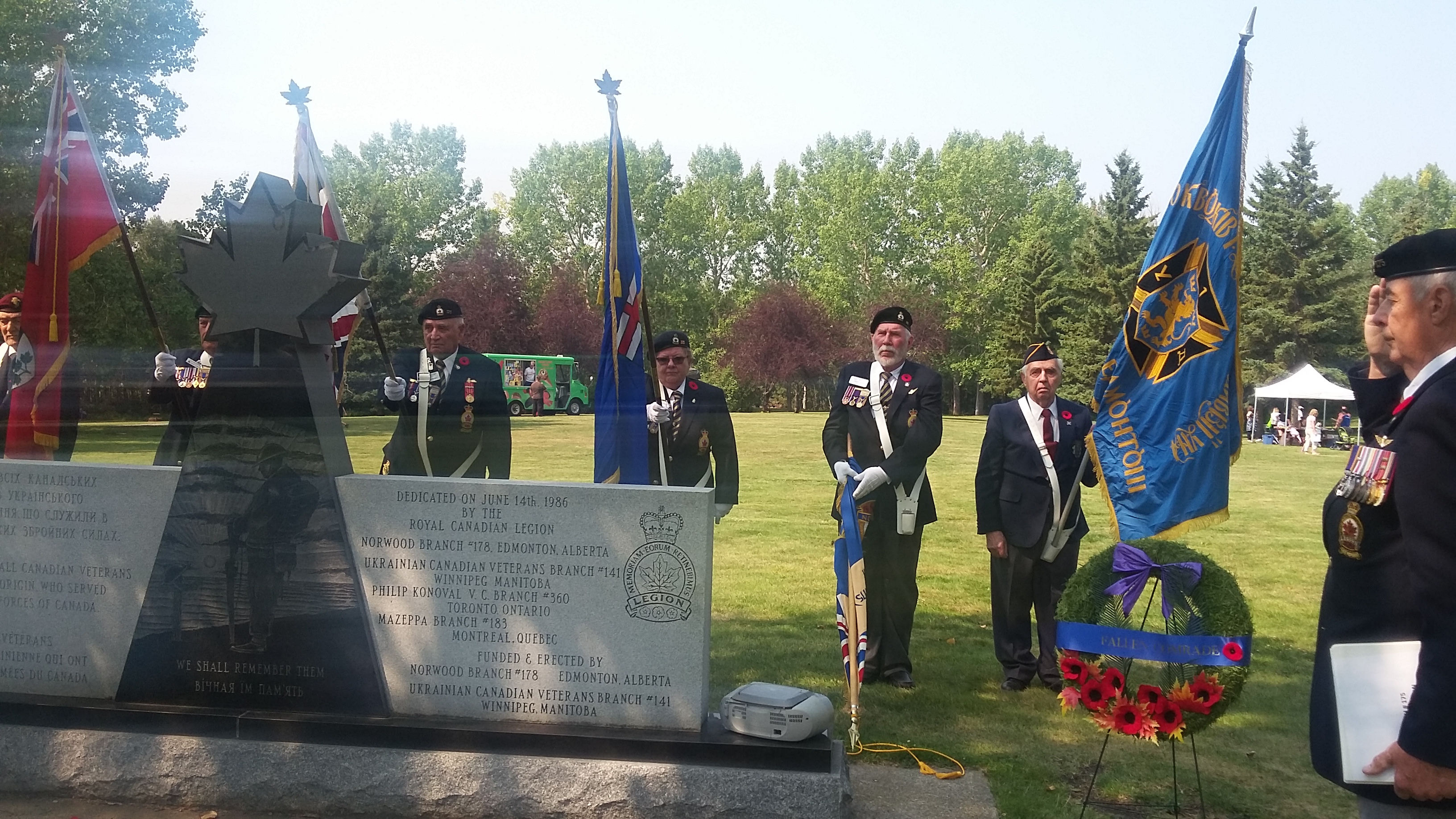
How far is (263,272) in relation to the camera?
451 cm

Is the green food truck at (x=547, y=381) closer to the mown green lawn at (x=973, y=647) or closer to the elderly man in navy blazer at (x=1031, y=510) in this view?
the mown green lawn at (x=973, y=647)

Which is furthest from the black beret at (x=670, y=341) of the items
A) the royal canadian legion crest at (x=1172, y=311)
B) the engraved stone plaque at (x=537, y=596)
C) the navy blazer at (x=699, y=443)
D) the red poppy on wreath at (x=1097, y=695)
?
the red poppy on wreath at (x=1097, y=695)

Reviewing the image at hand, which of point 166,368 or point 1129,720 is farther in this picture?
point 166,368

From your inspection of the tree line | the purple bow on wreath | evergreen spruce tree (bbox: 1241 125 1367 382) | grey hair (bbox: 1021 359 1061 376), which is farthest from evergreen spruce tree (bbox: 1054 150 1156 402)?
the purple bow on wreath

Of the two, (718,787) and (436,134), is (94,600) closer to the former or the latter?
(718,787)

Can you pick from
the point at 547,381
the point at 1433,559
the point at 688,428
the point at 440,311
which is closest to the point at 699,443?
the point at 688,428

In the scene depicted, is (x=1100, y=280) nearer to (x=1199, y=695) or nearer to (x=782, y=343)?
(x=782, y=343)

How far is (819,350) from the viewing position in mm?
33125

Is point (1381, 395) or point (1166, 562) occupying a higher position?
point (1381, 395)

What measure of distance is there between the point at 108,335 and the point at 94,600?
9.93m

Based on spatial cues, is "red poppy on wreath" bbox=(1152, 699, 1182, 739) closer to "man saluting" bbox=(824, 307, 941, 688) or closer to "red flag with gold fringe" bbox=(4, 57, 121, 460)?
"man saluting" bbox=(824, 307, 941, 688)

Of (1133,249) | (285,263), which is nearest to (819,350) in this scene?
(1133,249)

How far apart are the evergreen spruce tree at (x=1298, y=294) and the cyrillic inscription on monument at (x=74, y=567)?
129 feet

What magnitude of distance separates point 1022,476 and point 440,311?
3545mm
